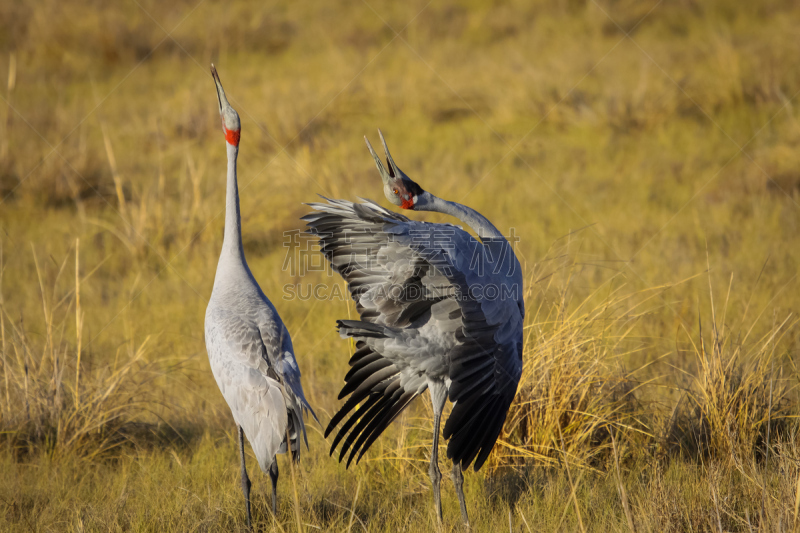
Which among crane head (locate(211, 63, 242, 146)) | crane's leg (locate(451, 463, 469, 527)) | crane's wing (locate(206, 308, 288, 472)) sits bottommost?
crane's leg (locate(451, 463, 469, 527))

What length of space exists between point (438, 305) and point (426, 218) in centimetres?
360

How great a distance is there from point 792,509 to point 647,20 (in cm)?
1127

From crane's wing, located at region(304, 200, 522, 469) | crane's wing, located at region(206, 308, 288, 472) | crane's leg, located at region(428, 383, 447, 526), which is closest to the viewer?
crane's wing, located at region(304, 200, 522, 469)

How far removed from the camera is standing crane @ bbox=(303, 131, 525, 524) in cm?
298

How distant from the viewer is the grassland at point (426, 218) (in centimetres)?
354

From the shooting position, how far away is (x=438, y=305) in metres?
3.18

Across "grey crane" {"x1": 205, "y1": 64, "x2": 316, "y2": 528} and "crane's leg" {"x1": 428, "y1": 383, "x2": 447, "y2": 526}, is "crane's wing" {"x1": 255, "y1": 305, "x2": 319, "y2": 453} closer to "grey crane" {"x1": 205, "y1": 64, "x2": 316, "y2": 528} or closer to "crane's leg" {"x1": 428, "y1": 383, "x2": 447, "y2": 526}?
"grey crane" {"x1": 205, "y1": 64, "x2": 316, "y2": 528}

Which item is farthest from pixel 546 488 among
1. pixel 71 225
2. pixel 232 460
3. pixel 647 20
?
pixel 647 20

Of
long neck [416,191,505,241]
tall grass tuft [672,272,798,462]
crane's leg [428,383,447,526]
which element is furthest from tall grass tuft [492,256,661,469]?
long neck [416,191,505,241]

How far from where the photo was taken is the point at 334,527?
3.24 meters

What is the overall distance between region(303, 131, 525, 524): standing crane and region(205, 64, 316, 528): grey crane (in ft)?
0.78

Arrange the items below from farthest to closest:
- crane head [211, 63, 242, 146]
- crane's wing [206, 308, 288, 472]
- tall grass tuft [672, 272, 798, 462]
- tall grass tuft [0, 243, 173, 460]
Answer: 1. tall grass tuft [0, 243, 173, 460]
2. crane head [211, 63, 242, 146]
3. tall grass tuft [672, 272, 798, 462]
4. crane's wing [206, 308, 288, 472]

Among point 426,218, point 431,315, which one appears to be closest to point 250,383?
point 431,315

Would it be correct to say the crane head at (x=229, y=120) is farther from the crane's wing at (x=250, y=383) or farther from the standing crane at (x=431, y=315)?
the crane's wing at (x=250, y=383)
